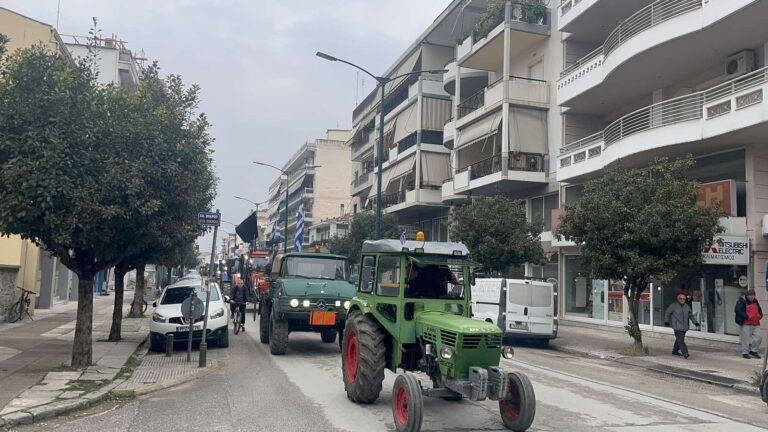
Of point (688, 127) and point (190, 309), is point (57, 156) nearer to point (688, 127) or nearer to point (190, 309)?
point (190, 309)

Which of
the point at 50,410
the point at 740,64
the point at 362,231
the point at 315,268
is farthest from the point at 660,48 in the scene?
the point at 362,231

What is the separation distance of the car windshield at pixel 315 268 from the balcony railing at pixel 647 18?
11882 millimetres

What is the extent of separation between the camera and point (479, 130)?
2962 cm

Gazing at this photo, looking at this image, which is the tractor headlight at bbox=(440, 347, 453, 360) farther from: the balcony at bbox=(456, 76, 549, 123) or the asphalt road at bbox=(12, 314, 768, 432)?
the balcony at bbox=(456, 76, 549, 123)

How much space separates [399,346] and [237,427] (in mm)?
2229

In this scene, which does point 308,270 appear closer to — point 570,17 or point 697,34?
point 697,34

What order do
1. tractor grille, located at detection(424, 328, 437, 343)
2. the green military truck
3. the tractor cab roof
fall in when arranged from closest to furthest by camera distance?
tractor grille, located at detection(424, 328, 437, 343) → the tractor cab roof → the green military truck

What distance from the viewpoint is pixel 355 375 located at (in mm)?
8789

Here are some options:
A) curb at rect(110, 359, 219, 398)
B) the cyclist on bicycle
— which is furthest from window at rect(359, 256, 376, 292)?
the cyclist on bicycle

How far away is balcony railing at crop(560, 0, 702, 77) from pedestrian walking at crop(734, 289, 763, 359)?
8.03 metres

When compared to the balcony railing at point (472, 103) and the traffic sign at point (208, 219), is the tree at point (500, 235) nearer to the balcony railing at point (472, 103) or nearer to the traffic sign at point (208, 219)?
the balcony railing at point (472, 103)

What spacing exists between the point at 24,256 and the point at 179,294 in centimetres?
988

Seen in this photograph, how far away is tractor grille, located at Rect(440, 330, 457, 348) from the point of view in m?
7.05

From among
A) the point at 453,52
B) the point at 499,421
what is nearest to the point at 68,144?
the point at 499,421
